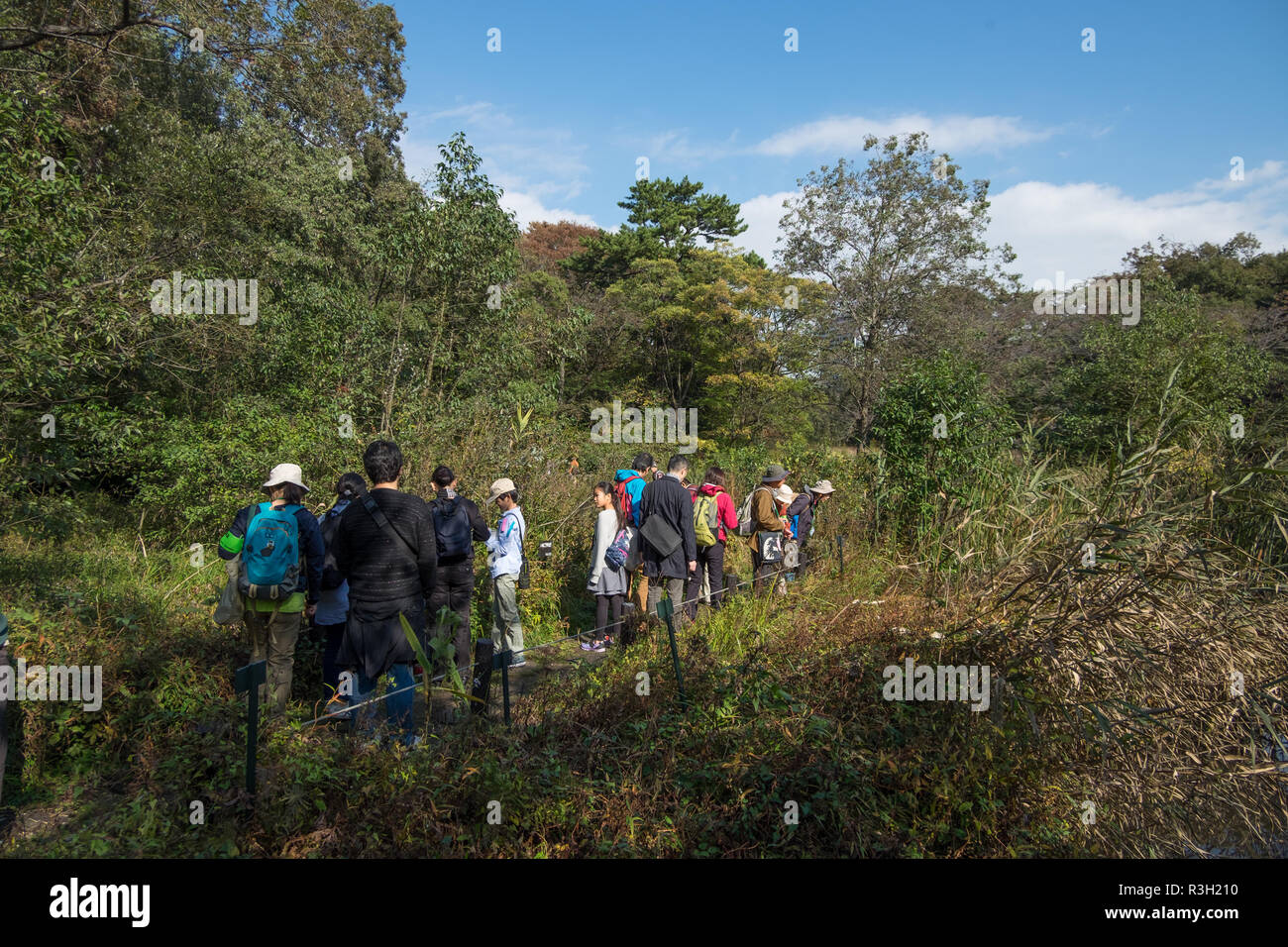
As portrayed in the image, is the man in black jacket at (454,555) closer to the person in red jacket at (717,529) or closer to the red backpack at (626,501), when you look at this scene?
the red backpack at (626,501)

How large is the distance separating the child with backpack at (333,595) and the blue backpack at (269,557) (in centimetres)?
25

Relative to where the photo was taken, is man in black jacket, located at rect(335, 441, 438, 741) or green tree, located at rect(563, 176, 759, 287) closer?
man in black jacket, located at rect(335, 441, 438, 741)

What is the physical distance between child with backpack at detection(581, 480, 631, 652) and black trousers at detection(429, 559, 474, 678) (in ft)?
3.98

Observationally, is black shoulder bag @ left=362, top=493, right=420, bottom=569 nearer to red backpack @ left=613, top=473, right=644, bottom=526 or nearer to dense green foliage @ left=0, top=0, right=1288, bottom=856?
dense green foliage @ left=0, top=0, right=1288, bottom=856

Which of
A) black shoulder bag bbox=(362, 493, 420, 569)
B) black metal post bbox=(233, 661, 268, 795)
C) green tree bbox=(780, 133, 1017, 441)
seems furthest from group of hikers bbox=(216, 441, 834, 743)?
green tree bbox=(780, 133, 1017, 441)

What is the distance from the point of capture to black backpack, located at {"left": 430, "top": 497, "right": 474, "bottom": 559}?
495 cm

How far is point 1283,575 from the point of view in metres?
4.20

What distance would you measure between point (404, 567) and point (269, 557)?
79 centimetres

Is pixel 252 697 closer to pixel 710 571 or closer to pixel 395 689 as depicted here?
pixel 395 689

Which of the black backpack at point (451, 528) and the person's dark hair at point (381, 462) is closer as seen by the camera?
the person's dark hair at point (381, 462)

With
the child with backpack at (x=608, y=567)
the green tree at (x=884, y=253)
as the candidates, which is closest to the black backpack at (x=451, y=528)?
the child with backpack at (x=608, y=567)

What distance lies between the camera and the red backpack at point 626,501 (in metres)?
6.22
